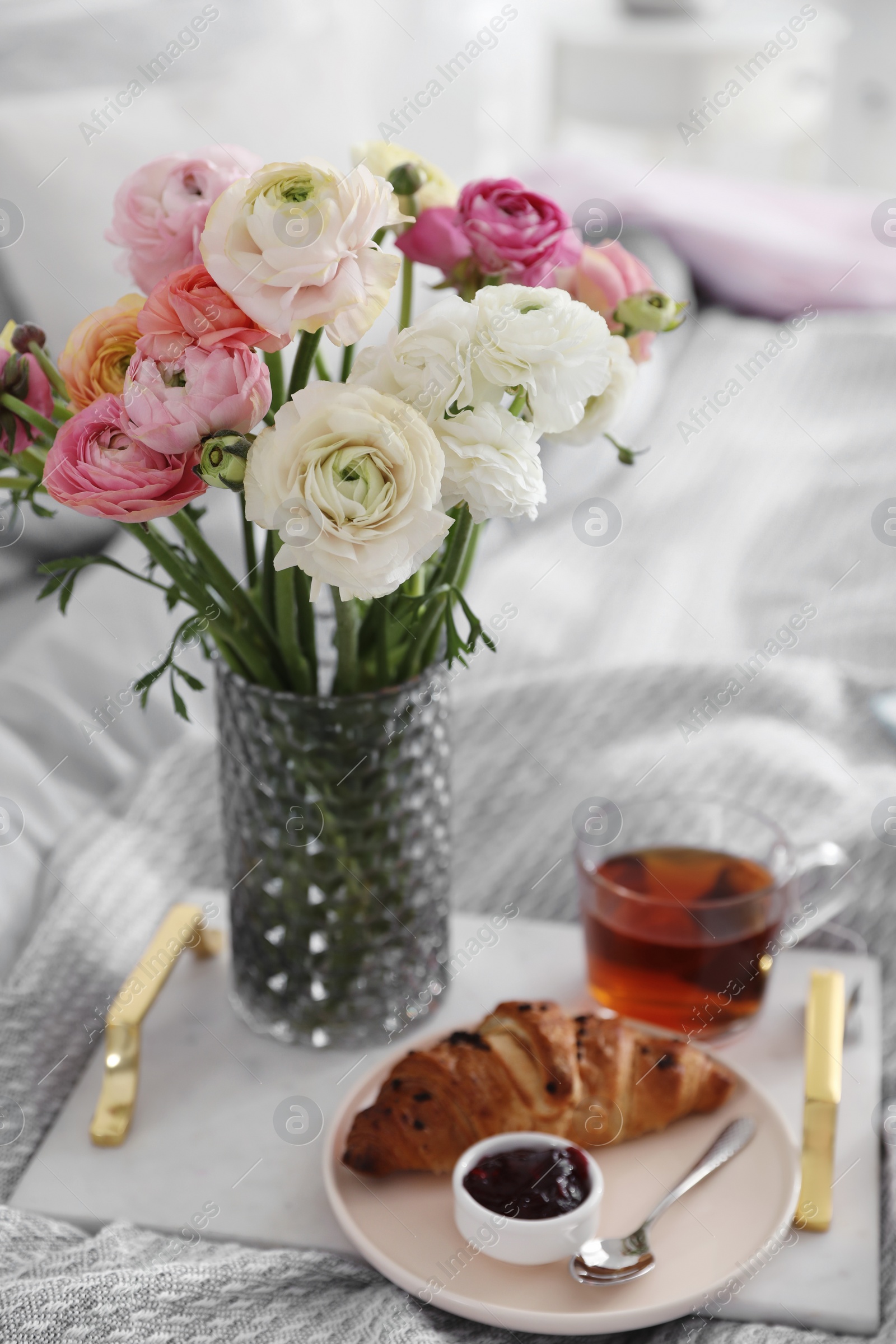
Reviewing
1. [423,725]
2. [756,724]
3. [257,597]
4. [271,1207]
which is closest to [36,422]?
[257,597]

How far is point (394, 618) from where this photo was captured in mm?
603

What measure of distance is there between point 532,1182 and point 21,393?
0.41 meters

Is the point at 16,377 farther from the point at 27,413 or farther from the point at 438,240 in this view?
the point at 438,240

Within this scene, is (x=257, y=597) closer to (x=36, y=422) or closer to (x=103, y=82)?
(x=36, y=422)

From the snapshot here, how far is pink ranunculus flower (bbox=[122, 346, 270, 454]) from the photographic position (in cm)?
46

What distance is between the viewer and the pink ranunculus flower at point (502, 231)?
1.76 feet

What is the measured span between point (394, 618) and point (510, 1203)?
0.88 feet

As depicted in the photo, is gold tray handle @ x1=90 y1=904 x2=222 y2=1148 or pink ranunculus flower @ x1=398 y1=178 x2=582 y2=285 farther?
gold tray handle @ x1=90 y1=904 x2=222 y2=1148

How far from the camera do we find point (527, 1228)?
55 centimetres

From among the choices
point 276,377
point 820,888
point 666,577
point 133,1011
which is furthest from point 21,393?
point 666,577

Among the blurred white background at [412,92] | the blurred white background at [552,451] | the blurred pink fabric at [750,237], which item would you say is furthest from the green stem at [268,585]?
the blurred pink fabric at [750,237]

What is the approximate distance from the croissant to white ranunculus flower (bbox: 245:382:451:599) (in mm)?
264

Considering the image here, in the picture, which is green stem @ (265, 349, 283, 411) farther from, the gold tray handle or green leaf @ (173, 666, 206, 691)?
the gold tray handle

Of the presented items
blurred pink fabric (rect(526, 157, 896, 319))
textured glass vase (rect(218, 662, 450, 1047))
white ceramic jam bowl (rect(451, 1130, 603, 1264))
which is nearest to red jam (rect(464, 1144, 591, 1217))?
white ceramic jam bowl (rect(451, 1130, 603, 1264))
